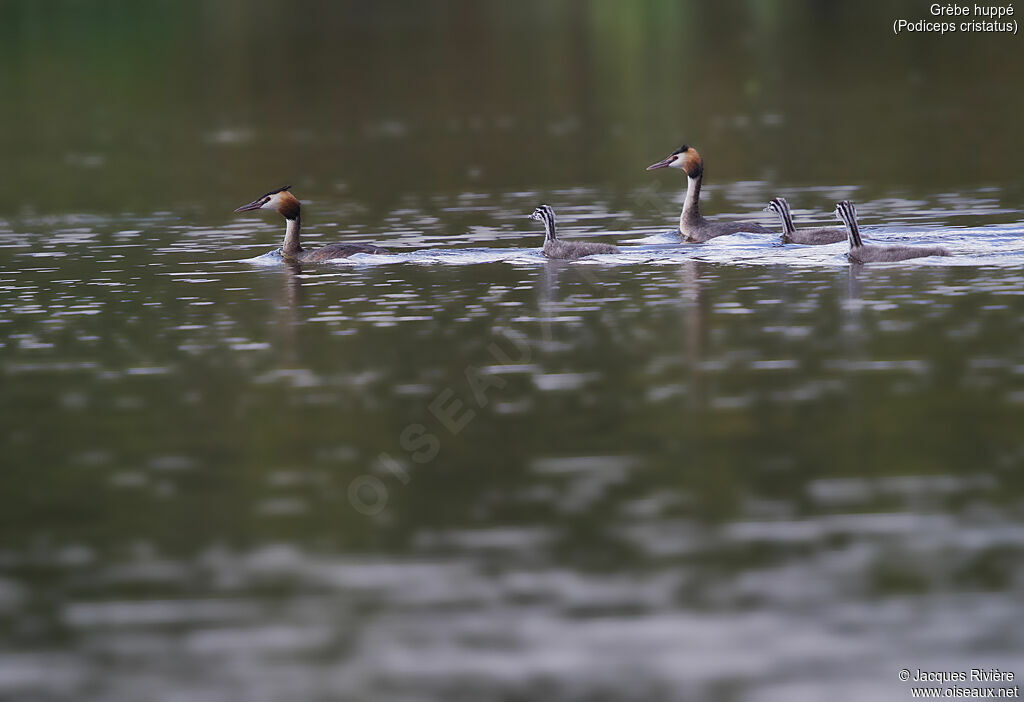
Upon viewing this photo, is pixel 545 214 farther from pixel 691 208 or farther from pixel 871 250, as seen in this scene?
pixel 871 250

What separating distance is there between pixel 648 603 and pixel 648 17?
277 ft

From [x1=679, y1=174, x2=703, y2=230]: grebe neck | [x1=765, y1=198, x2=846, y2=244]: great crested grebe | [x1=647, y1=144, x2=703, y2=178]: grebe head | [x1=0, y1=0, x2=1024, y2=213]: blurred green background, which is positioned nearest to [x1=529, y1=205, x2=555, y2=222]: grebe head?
[x1=679, y1=174, x2=703, y2=230]: grebe neck

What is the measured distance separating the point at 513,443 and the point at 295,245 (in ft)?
47.0

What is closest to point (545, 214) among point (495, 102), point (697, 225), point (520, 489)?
point (697, 225)

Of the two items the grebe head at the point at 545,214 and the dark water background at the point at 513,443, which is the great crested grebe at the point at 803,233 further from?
the grebe head at the point at 545,214

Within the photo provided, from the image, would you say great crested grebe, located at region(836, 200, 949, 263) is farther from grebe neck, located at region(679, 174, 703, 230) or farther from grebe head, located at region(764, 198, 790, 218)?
grebe neck, located at region(679, 174, 703, 230)

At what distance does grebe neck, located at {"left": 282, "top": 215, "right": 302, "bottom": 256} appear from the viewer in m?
29.0

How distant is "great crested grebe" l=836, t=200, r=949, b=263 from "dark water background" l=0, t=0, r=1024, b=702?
278 mm

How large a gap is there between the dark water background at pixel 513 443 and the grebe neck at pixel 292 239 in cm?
104

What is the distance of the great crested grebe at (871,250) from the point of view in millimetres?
25031

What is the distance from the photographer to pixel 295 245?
29.1m

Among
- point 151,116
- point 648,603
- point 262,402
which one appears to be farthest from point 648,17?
point 648,603

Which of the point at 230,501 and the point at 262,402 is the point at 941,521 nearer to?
the point at 230,501

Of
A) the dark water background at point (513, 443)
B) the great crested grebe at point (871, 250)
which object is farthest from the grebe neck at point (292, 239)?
the great crested grebe at point (871, 250)
